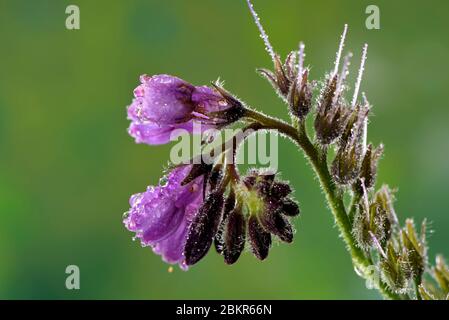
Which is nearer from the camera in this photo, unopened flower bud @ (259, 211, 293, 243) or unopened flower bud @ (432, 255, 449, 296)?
unopened flower bud @ (259, 211, 293, 243)

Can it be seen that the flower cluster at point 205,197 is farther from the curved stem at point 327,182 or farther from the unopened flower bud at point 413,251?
the unopened flower bud at point 413,251

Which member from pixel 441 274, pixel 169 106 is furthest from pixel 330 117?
pixel 441 274

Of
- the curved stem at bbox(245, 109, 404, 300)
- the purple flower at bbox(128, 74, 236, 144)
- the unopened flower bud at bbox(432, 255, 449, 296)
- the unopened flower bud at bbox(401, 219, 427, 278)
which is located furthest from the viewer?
the unopened flower bud at bbox(432, 255, 449, 296)

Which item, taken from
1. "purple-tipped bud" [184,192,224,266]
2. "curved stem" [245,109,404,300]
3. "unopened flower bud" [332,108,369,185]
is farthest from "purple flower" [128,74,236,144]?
"unopened flower bud" [332,108,369,185]

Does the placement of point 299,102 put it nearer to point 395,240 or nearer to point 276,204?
point 276,204

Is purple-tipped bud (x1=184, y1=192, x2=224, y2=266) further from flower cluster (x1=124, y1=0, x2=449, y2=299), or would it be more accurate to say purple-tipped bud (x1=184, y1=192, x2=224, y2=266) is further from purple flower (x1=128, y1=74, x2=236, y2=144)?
purple flower (x1=128, y1=74, x2=236, y2=144)

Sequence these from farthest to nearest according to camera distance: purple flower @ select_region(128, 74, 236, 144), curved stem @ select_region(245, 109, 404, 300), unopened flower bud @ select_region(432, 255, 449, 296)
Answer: unopened flower bud @ select_region(432, 255, 449, 296), curved stem @ select_region(245, 109, 404, 300), purple flower @ select_region(128, 74, 236, 144)
